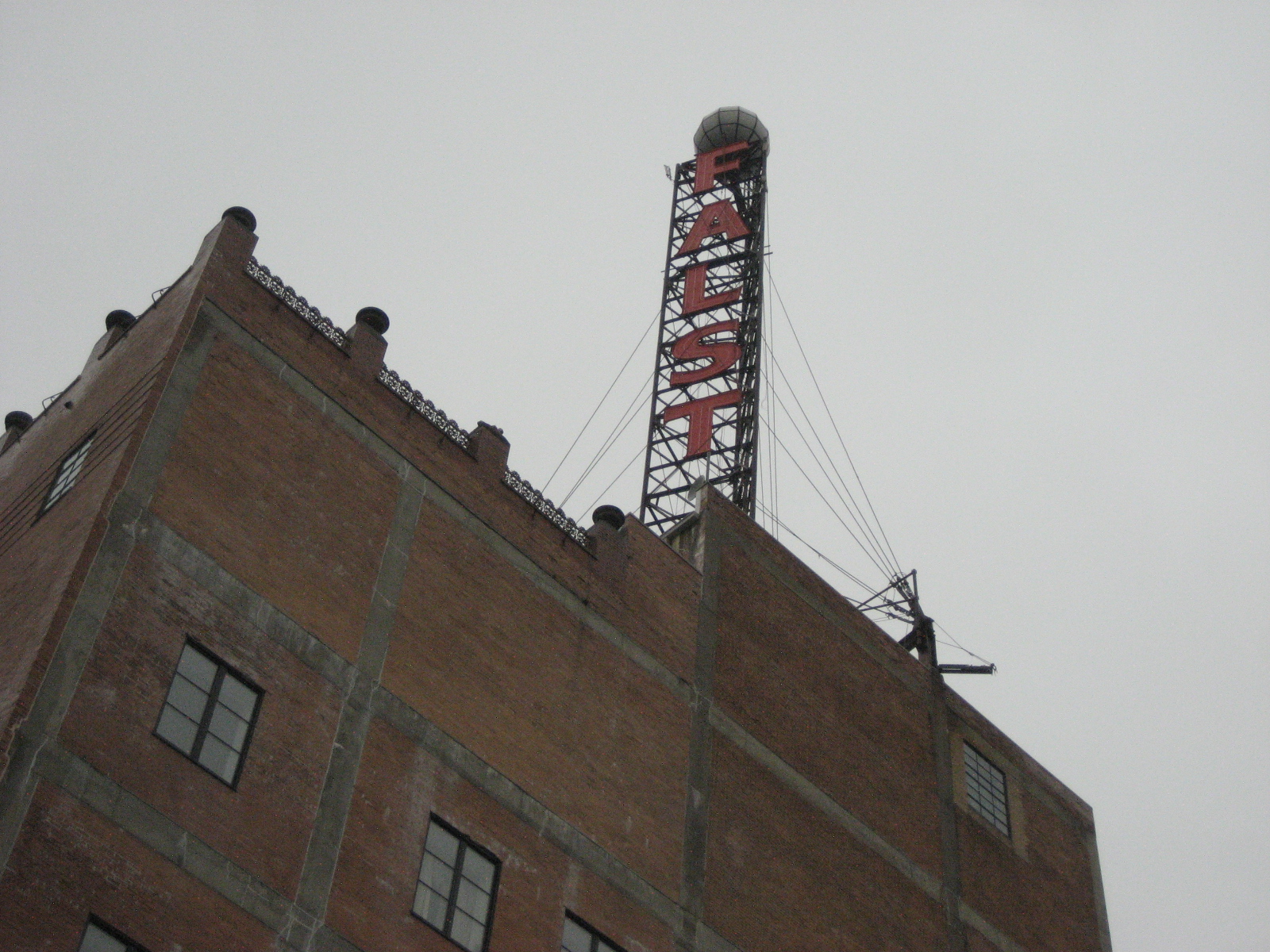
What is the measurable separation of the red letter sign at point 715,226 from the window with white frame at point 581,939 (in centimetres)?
2590

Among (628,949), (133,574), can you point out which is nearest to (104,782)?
(133,574)

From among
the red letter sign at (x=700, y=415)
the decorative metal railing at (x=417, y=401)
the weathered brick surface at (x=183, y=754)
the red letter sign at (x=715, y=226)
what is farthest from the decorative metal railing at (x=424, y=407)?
the red letter sign at (x=715, y=226)

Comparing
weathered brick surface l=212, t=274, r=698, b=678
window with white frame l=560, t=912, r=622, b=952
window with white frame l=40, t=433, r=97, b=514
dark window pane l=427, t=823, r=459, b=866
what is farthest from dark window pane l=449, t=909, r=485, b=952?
window with white frame l=40, t=433, r=97, b=514

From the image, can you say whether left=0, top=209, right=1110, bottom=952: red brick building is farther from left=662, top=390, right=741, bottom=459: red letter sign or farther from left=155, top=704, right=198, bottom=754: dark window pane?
left=662, top=390, right=741, bottom=459: red letter sign

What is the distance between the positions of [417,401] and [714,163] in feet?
77.8

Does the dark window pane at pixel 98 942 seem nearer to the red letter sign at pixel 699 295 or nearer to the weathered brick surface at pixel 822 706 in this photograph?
the weathered brick surface at pixel 822 706

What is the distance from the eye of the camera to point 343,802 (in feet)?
90.7

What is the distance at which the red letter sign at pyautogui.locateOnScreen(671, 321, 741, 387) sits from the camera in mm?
48094

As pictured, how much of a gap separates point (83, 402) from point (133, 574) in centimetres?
641

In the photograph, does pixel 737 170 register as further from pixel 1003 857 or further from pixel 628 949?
pixel 628 949

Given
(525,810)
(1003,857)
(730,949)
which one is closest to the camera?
(525,810)

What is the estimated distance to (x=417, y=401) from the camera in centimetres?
3356

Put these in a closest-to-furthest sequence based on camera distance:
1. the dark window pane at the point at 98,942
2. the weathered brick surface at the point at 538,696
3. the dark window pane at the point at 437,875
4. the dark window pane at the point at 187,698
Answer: the dark window pane at the point at 98,942, the dark window pane at the point at 187,698, the dark window pane at the point at 437,875, the weathered brick surface at the point at 538,696

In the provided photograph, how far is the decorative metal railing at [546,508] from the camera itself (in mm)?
34469
